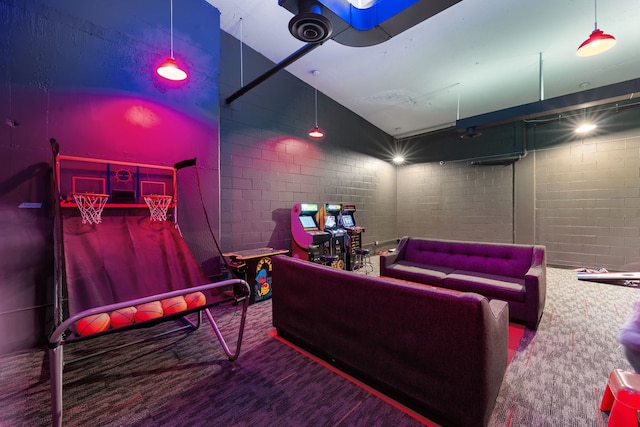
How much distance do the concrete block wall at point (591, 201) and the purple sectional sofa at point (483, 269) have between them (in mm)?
3475

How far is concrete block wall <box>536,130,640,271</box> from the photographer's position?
513cm

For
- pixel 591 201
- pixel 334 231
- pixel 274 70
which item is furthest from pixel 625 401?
pixel 591 201

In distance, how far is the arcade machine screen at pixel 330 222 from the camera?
534 cm

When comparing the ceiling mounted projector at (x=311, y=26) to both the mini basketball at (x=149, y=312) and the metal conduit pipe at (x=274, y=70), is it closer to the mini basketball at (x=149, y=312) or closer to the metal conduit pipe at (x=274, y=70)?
the metal conduit pipe at (x=274, y=70)

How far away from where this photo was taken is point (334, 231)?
5.12 m

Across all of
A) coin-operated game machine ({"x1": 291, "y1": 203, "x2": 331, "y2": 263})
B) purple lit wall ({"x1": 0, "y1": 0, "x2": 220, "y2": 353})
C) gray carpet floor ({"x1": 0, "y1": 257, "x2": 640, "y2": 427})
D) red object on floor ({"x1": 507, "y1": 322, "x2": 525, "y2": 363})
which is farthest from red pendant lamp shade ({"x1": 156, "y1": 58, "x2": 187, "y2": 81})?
red object on floor ({"x1": 507, "y1": 322, "x2": 525, "y2": 363})

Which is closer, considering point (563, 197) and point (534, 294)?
point (534, 294)

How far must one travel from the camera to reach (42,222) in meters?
2.65

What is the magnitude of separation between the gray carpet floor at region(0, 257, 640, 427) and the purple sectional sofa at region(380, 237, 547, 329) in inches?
13.8

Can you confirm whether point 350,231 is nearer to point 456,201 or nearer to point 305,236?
point 305,236

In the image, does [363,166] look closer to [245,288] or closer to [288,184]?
[288,184]

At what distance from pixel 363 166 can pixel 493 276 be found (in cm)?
435

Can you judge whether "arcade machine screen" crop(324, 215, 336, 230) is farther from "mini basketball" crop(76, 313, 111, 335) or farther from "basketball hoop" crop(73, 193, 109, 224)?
"mini basketball" crop(76, 313, 111, 335)

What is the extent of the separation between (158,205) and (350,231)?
3.52 meters
